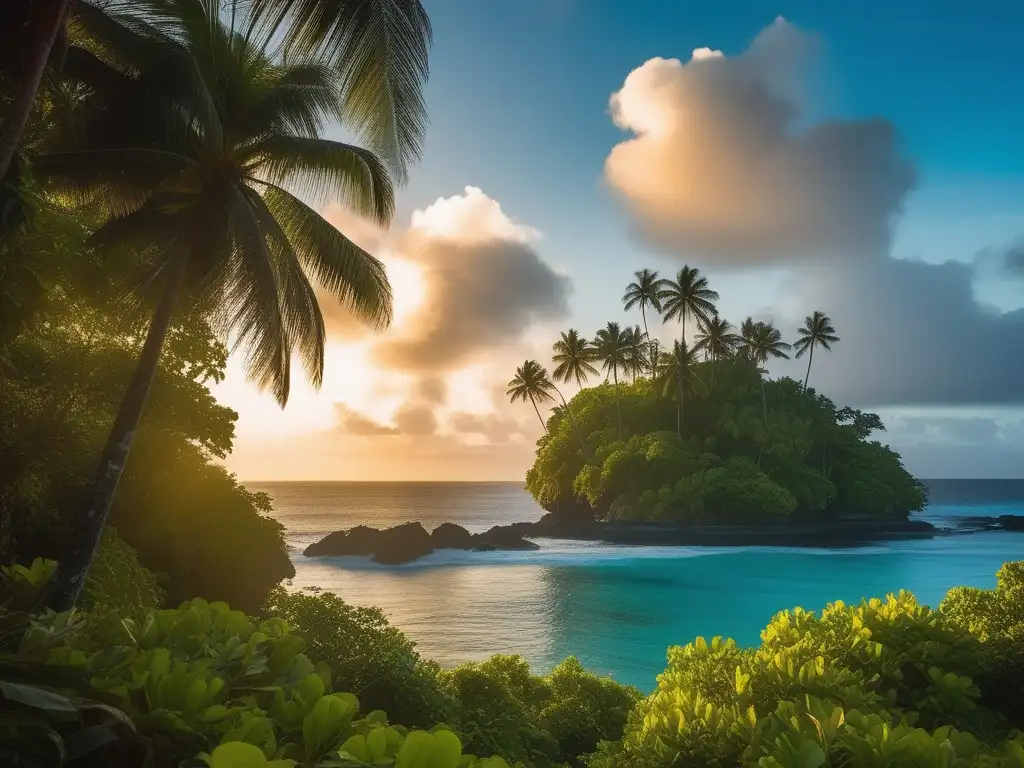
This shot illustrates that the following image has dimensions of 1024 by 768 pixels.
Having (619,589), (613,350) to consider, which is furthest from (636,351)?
(619,589)

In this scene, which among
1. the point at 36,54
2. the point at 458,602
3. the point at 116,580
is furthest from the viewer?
the point at 458,602

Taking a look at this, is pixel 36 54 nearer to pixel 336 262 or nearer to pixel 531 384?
pixel 336 262

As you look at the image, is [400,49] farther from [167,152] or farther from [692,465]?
[692,465]

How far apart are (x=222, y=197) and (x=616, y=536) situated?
128ft

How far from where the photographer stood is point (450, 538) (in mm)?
40906

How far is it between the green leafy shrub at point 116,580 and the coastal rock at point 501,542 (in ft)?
108

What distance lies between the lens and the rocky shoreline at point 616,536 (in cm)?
3936

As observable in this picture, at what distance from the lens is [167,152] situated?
26.4ft

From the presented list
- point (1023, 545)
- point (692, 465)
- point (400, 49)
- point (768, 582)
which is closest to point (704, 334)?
point (692, 465)

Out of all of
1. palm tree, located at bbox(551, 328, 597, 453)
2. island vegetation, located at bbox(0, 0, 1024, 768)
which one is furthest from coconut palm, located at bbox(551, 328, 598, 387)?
island vegetation, located at bbox(0, 0, 1024, 768)

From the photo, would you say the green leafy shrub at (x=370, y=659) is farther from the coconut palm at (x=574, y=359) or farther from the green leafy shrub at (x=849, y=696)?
the coconut palm at (x=574, y=359)

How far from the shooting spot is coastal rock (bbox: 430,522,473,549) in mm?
40438

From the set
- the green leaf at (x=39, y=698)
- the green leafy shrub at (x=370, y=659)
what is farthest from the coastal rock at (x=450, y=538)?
the green leaf at (x=39, y=698)

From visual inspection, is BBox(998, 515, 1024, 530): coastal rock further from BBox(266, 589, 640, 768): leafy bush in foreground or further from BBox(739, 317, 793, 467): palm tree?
BBox(266, 589, 640, 768): leafy bush in foreground
